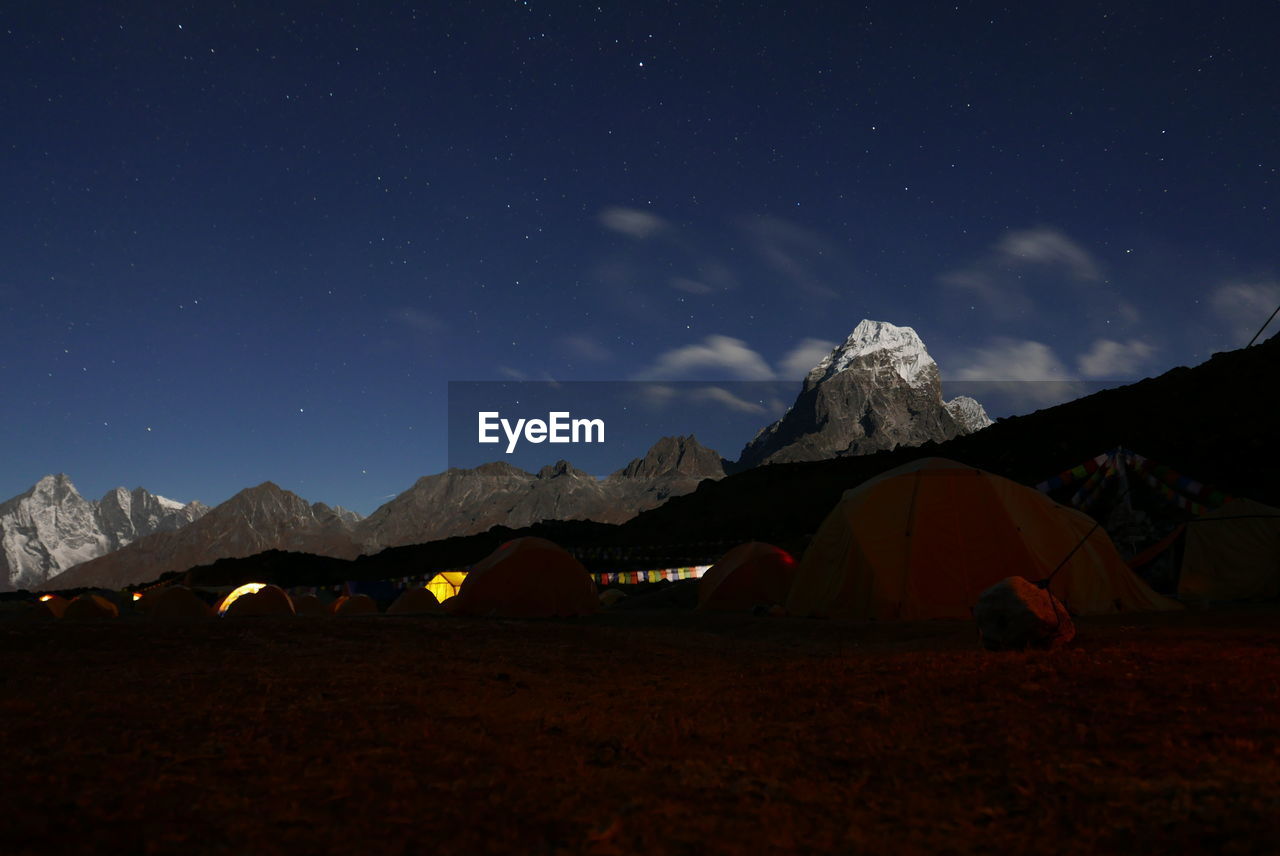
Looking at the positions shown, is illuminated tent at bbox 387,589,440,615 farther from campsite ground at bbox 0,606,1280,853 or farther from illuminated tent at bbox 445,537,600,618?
campsite ground at bbox 0,606,1280,853

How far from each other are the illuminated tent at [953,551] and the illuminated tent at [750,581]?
20.8 feet

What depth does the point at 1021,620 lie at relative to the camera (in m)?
7.75

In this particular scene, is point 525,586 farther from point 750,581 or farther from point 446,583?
point 446,583

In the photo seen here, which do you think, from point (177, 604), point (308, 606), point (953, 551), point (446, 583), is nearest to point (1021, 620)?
point (953, 551)

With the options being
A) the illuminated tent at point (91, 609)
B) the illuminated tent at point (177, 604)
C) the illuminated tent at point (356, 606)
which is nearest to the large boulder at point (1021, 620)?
the illuminated tent at point (356, 606)

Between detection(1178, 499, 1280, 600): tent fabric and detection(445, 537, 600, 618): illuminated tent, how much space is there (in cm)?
1552

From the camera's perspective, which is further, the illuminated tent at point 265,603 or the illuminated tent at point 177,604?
the illuminated tent at point 177,604

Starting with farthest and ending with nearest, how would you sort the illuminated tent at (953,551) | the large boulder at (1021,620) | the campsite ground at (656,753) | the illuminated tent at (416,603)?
the illuminated tent at (416,603) → the illuminated tent at (953,551) → the large boulder at (1021,620) → the campsite ground at (656,753)

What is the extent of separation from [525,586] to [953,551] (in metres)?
11.0

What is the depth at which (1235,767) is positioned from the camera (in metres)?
3.81

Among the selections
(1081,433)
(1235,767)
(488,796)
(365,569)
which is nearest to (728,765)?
(488,796)

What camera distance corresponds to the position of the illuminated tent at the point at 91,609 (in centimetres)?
2633

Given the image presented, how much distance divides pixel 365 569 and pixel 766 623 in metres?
85.2

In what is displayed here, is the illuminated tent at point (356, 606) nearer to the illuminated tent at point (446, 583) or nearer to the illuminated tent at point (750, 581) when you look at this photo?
the illuminated tent at point (446, 583)
